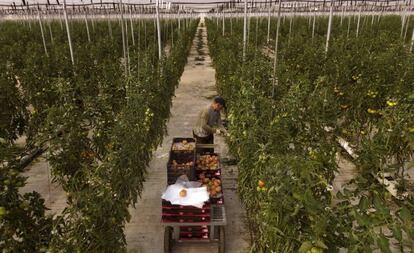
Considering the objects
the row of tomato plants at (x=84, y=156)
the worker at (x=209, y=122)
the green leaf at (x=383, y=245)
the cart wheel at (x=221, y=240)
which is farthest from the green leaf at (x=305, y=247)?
the worker at (x=209, y=122)

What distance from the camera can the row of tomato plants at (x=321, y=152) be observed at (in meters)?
2.17

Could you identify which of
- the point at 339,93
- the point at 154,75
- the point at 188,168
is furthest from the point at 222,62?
the point at 188,168

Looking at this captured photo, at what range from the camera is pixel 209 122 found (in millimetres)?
5375

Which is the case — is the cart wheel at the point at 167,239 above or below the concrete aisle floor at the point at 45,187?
above

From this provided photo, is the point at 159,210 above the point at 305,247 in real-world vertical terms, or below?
below

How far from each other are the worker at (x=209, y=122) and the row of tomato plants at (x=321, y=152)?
1.11ft

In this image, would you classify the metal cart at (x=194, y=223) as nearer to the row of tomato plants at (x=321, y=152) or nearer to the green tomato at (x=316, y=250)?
the row of tomato plants at (x=321, y=152)

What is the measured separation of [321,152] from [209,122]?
2.18 metres

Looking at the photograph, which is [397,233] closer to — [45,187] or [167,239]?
[167,239]

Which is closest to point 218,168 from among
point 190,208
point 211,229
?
point 211,229

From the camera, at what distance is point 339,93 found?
6.38m

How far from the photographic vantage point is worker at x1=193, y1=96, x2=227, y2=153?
17.1ft

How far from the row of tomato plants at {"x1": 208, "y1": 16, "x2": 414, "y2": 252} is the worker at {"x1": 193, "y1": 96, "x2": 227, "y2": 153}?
338 mm

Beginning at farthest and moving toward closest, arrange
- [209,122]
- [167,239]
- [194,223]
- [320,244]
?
[209,122] < [167,239] < [194,223] < [320,244]
